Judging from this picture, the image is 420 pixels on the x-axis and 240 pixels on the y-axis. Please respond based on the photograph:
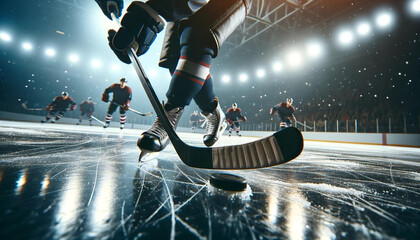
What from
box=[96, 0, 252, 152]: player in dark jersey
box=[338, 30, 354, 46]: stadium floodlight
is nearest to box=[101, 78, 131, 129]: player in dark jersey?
box=[96, 0, 252, 152]: player in dark jersey

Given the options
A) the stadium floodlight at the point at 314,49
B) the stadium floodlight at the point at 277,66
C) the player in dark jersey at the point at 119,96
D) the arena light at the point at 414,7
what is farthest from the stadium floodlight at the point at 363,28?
the player in dark jersey at the point at 119,96

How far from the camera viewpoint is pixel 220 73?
39.7 feet

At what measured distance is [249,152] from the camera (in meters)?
0.45

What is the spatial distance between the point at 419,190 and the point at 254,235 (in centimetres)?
55

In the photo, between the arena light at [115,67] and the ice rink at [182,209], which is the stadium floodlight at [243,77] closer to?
the arena light at [115,67]

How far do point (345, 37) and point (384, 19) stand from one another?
1.09 m

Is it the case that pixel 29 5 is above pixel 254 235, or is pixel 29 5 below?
above

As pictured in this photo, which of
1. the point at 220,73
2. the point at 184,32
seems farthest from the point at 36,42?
the point at 184,32

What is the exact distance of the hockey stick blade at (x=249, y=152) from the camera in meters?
0.38

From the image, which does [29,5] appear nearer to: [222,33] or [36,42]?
[36,42]

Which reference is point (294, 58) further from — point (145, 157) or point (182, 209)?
point (182, 209)

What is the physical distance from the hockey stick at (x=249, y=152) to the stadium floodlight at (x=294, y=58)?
8995mm

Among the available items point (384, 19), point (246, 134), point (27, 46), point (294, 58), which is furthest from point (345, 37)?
point (27, 46)

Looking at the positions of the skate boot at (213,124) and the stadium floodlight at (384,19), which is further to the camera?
the stadium floodlight at (384,19)
